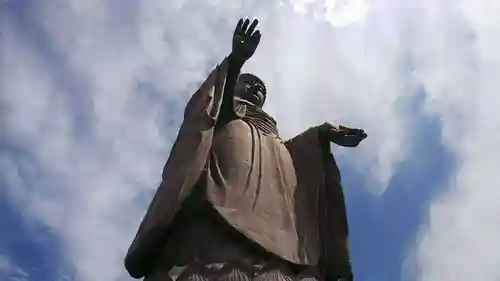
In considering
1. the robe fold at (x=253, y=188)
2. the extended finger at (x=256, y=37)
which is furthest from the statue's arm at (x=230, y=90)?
the extended finger at (x=256, y=37)

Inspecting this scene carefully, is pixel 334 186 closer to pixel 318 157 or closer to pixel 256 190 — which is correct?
pixel 318 157

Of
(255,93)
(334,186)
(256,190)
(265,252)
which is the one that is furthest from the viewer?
(255,93)

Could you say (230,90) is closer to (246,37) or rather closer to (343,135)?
(246,37)

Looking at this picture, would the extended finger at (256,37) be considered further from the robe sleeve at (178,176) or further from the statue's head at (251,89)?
the statue's head at (251,89)

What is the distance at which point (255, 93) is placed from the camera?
A: 10.7 m

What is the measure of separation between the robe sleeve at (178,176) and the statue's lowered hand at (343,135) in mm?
1233

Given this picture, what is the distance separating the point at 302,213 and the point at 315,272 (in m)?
0.80

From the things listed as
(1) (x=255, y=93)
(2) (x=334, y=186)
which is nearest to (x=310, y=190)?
(2) (x=334, y=186)

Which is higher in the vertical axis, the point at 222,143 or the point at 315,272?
the point at 222,143

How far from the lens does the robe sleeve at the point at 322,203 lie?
8992mm

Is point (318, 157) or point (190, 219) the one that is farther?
point (318, 157)

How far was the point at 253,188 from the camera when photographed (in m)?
8.99

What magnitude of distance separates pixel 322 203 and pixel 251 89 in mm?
1914

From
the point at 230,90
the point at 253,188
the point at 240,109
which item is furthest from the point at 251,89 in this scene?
the point at 253,188
